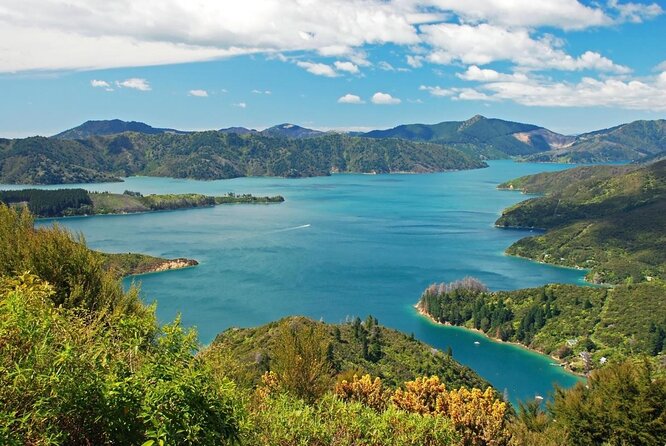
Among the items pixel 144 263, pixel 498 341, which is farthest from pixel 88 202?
pixel 498 341

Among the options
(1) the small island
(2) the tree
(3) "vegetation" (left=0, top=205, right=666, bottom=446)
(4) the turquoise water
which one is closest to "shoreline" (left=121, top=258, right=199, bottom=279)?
(4) the turquoise water

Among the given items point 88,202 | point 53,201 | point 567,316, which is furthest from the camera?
point 88,202

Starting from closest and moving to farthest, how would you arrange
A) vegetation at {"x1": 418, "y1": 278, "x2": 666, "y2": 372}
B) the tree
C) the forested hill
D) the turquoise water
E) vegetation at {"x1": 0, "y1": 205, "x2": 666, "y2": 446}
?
1. vegetation at {"x1": 0, "y1": 205, "x2": 666, "y2": 446}
2. the tree
3. vegetation at {"x1": 418, "y1": 278, "x2": 666, "y2": 372}
4. the turquoise water
5. the forested hill

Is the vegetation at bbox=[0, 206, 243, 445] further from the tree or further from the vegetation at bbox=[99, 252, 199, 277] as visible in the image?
the vegetation at bbox=[99, 252, 199, 277]

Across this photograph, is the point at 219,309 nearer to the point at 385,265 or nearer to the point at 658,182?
the point at 385,265

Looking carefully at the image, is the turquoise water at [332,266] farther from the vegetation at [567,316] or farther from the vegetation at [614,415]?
the vegetation at [614,415]

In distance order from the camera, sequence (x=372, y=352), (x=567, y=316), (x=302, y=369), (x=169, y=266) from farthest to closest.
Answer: (x=169, y=266), (x=567, y=316), (x=372, y=352), (x=302, y=369)

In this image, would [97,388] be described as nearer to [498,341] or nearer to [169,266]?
[498,341]

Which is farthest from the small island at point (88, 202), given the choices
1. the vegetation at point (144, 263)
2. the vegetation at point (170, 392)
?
the vegetation at point (170, 392)
